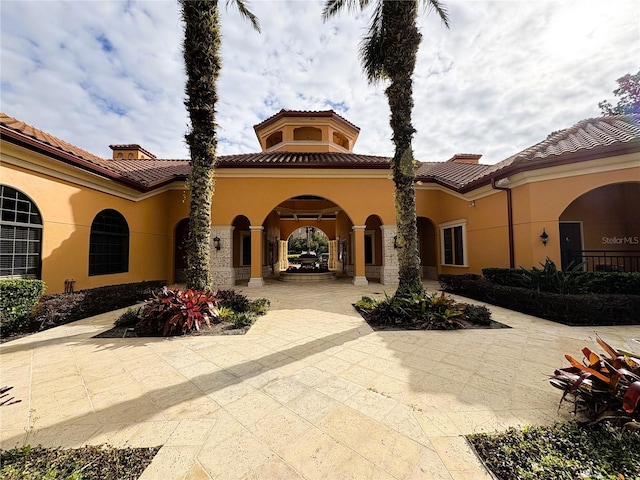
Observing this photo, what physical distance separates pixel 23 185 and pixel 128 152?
1452 cm

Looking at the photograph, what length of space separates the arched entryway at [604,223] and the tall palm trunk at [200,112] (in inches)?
505

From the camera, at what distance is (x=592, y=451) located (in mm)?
2193

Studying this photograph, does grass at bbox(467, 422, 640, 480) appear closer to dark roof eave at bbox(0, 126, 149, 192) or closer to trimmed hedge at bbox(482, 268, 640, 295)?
trimmed hedge at bbox(482, 268, 640, 295)

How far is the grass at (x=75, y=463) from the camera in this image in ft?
6.56

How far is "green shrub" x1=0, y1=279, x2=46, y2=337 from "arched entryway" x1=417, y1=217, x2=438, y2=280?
1584 cm

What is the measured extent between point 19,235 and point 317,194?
10371 mm

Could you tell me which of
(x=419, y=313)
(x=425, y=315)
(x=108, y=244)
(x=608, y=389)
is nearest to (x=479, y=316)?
(x=425, y=315)

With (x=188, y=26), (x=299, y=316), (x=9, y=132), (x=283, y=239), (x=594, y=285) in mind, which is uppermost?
(x=188, y=26)

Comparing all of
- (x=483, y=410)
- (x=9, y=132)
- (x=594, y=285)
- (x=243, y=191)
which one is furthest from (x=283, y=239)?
(x=483, y=410)

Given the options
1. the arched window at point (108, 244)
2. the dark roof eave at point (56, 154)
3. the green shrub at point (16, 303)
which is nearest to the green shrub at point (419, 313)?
the green shrub at point (16, 303)

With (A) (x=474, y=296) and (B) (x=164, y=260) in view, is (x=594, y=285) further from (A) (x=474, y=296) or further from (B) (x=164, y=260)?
(B) (x=164, y=260)

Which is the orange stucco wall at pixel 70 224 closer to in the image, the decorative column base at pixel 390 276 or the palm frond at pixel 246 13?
the palm frond at pixel 246 13

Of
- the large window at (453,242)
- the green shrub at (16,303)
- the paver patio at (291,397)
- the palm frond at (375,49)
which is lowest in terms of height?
the paver patio at (291,397)

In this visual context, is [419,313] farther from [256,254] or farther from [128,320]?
[256,254]
